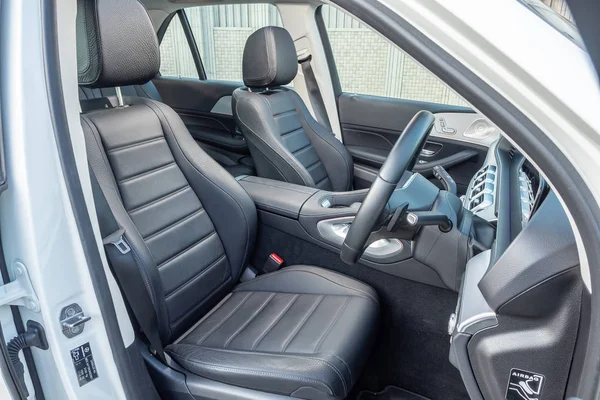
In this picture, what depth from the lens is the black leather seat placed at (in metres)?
1.13

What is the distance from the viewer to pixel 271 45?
2320mm

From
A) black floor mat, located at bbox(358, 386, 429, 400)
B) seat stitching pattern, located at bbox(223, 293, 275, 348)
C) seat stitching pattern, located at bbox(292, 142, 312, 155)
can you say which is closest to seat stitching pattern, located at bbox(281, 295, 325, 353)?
seat stitching pattern, located at bbox(223, 293, 275, 348)

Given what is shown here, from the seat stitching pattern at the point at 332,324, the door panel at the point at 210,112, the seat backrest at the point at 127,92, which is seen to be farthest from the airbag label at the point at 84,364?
the door panel at the point at 210,112

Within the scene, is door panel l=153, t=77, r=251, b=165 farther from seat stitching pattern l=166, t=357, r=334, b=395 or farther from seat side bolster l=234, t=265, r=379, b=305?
seat stitching pattern l=166, t=357, r=334, b=395

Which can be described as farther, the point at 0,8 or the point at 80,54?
the point at 80,54

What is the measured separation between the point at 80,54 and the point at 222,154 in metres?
2.05

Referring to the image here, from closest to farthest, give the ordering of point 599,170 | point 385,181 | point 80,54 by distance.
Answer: point 599,170
point 385,181
point 80,54

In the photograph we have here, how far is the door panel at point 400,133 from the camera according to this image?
2553 millimetres

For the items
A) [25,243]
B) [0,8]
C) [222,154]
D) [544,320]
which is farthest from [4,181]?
[222,154]

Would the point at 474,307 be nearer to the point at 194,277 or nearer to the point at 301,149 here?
the point at 194,277

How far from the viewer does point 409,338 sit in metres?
A: 1.51

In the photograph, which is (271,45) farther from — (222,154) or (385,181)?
(385,181)

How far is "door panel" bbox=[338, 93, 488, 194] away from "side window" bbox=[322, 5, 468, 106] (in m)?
0.15

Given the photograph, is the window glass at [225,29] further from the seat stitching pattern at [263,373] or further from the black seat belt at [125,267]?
the seat stitching pattern at [263,373]
